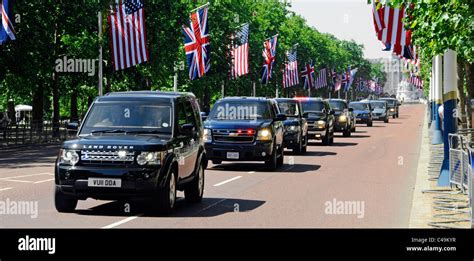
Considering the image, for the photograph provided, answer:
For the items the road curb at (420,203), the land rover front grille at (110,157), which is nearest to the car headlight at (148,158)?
the land rover front grille at (110,157)

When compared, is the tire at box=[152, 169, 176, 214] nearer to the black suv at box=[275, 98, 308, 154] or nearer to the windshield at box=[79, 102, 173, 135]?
the windshield at box=[79, 102, 173, 135]

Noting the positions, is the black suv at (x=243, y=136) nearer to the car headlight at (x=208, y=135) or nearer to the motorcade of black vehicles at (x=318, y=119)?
the car headlight at (x=208, y=135)

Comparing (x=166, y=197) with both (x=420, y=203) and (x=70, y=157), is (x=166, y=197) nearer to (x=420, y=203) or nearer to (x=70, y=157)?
(x=70, y=157)

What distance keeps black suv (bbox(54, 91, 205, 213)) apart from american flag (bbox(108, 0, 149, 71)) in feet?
77.4

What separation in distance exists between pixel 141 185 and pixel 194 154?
7.94 ft

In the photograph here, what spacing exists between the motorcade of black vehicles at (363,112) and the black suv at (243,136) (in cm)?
4232

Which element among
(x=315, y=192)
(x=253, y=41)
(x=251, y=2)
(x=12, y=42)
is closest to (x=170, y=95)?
(x=315, y=192)

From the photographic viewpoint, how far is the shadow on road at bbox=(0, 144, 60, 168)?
26.6 m

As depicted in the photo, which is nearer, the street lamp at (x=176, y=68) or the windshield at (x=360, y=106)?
the street lamp at (x=176, y=68)

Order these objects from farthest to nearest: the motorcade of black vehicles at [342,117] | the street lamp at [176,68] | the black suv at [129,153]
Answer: the street lamp at [176,68], the motorcade of black vehicles at [342,117], the black suv at [129,153]

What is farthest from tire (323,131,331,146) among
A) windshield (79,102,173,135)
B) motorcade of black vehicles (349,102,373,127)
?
motorcade of black vehicles (349,102,373,127)

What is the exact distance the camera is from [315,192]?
1781 centimetres

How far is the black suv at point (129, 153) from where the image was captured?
13109 mm
